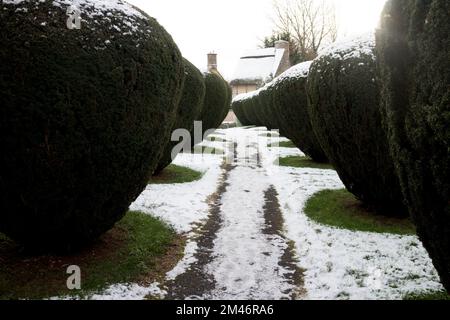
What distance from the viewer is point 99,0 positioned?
15.0 feet

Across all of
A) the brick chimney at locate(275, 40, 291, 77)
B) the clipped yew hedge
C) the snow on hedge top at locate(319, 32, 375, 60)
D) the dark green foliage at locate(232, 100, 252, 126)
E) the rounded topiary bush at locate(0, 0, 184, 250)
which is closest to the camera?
the rounded topiary bush at locate(0, 0, 184, 250)

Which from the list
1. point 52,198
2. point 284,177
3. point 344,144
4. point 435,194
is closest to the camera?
point 435,194

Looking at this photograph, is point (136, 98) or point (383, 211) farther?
point (383, 211)

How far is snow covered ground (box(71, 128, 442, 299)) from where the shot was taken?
438 centimetres

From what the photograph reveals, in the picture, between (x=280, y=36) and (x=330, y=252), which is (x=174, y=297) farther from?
(x=280, y=36)

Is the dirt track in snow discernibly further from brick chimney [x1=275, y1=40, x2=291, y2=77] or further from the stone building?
the stone building

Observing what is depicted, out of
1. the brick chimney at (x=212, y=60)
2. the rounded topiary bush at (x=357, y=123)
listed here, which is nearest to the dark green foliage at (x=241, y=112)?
the brick chimney at (x=212, y=60)

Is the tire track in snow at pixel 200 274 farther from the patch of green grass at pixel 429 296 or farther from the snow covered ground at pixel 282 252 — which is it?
the patch of green grass at pixel 429 296

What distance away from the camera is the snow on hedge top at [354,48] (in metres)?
6.54

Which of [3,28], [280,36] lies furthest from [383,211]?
[280,36]

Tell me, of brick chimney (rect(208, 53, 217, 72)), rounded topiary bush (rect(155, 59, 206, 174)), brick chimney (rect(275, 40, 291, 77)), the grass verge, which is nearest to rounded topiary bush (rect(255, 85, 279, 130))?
the grass verge

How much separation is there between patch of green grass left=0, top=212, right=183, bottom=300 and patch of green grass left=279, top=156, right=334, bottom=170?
6733mm

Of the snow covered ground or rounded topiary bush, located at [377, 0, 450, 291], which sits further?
the snow covered ground

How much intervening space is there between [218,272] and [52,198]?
Answer: 2.05m
